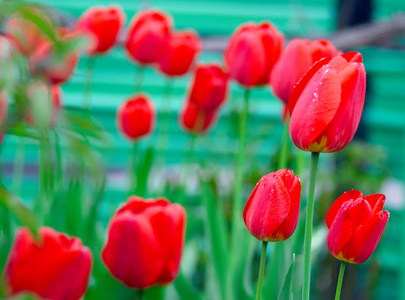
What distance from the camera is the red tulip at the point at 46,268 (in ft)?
1.55

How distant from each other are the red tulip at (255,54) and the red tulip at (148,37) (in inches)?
10.4

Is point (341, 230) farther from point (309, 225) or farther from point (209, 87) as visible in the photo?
point (209, 87)

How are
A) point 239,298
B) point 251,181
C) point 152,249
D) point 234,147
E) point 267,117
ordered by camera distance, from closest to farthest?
point 152,249 → point 239,298 → point 251,181 → point 234,147 → point 267,117

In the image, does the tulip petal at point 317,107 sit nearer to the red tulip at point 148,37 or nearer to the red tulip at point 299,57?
the red tulip at point 299,57

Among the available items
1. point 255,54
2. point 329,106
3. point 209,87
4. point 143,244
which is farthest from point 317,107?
point 209,87

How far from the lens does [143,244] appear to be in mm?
570

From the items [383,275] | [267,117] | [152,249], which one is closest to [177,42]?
[152,249]

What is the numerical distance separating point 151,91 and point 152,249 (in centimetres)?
239

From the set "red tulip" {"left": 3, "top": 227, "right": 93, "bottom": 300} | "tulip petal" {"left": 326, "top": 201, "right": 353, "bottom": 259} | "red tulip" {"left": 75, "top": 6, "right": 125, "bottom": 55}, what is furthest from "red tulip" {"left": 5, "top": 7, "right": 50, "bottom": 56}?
"red tulip" {"left": 75, "top": 6, "right": 125, "bottom": 55}

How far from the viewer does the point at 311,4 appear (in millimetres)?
2725

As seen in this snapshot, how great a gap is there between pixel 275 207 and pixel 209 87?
57 cm

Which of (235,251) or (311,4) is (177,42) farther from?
(311,4)

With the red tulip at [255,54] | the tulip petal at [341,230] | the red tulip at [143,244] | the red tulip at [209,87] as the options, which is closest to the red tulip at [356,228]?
the tulip petal at [341,230]

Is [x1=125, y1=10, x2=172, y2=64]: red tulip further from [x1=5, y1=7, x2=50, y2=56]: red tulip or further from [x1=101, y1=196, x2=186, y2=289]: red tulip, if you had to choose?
[x1=101, y1=196, x2=186, y2=289]: red tulip
